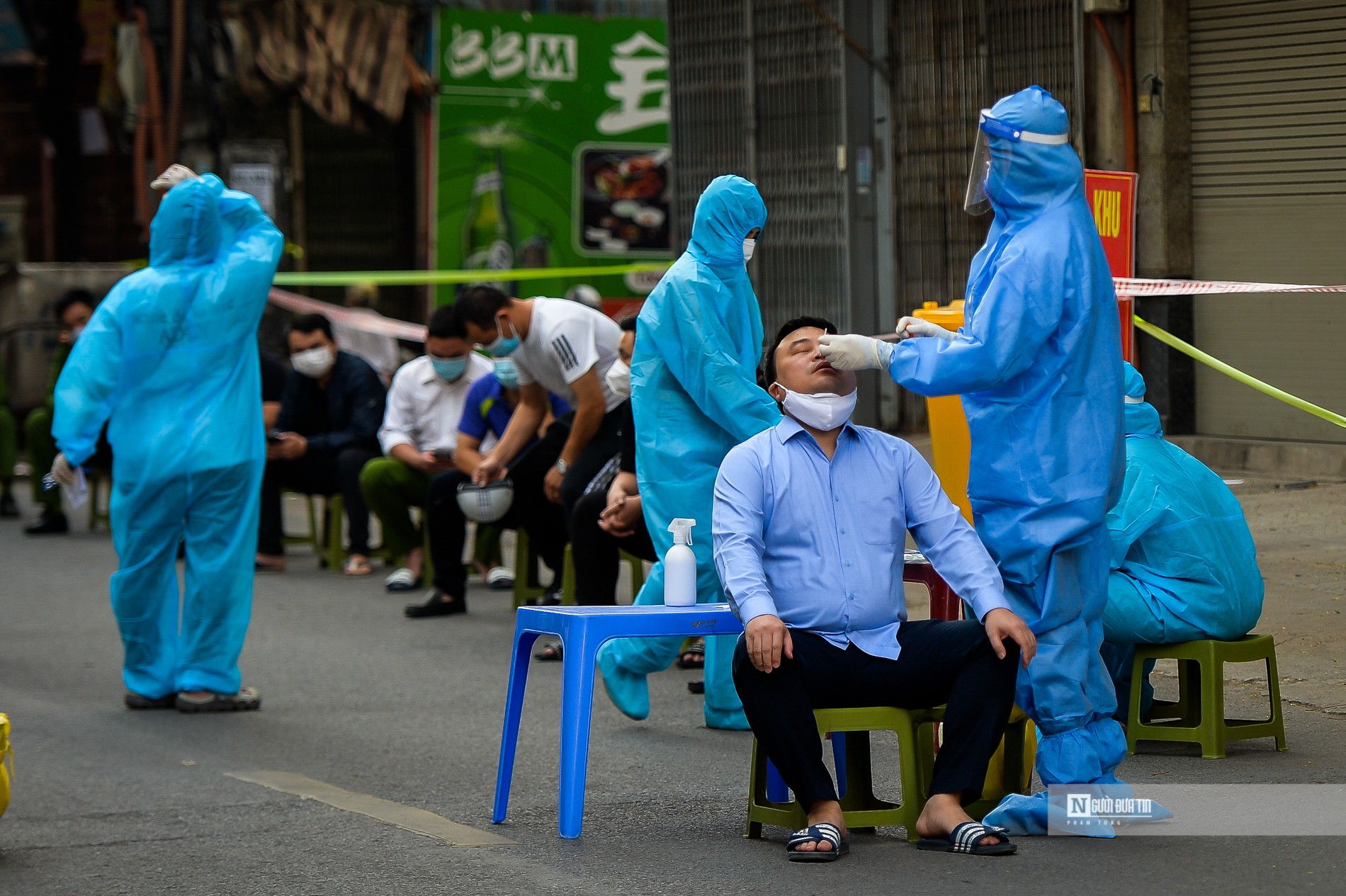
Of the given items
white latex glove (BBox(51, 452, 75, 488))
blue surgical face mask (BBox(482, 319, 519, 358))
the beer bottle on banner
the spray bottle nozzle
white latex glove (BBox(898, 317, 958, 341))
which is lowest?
the spray bottle nozzle

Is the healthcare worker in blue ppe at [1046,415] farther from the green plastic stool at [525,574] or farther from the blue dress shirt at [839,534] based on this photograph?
the green plastic stool at [525,574]

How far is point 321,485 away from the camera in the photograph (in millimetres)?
11289

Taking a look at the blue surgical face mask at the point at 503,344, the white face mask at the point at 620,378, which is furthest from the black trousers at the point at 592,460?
the blue surgical face mask at the point at 503,344

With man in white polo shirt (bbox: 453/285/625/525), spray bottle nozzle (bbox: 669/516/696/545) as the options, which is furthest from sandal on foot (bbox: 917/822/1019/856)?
man in white polo shirt (bbox: 453/285/625/525)

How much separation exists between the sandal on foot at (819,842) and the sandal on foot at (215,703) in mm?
3466

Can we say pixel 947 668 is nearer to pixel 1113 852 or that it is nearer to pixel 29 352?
pixel 1113 852

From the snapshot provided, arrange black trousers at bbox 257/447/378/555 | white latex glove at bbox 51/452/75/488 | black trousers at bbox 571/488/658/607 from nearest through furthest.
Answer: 1. white latex glove at bbox 51/452/75/488
2. black trousers at bbox 571/488/658/607
3. black trousers at bbox 257/447/378/555

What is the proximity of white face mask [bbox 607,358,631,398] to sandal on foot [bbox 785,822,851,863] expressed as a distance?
12.5ft

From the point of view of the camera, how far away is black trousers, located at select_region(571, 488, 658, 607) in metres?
7.80

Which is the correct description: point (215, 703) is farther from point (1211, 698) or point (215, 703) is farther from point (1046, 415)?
point (1046, 415)

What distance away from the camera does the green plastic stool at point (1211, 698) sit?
5.57 m

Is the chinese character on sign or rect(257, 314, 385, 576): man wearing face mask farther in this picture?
the chinese character on sign

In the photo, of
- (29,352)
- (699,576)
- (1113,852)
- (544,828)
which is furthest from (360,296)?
(1113,852)

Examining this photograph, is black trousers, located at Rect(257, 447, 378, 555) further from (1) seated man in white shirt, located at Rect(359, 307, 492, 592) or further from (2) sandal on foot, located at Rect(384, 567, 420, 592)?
(2) sandal on foot, located at Rect(384, 567, 420, 592)
